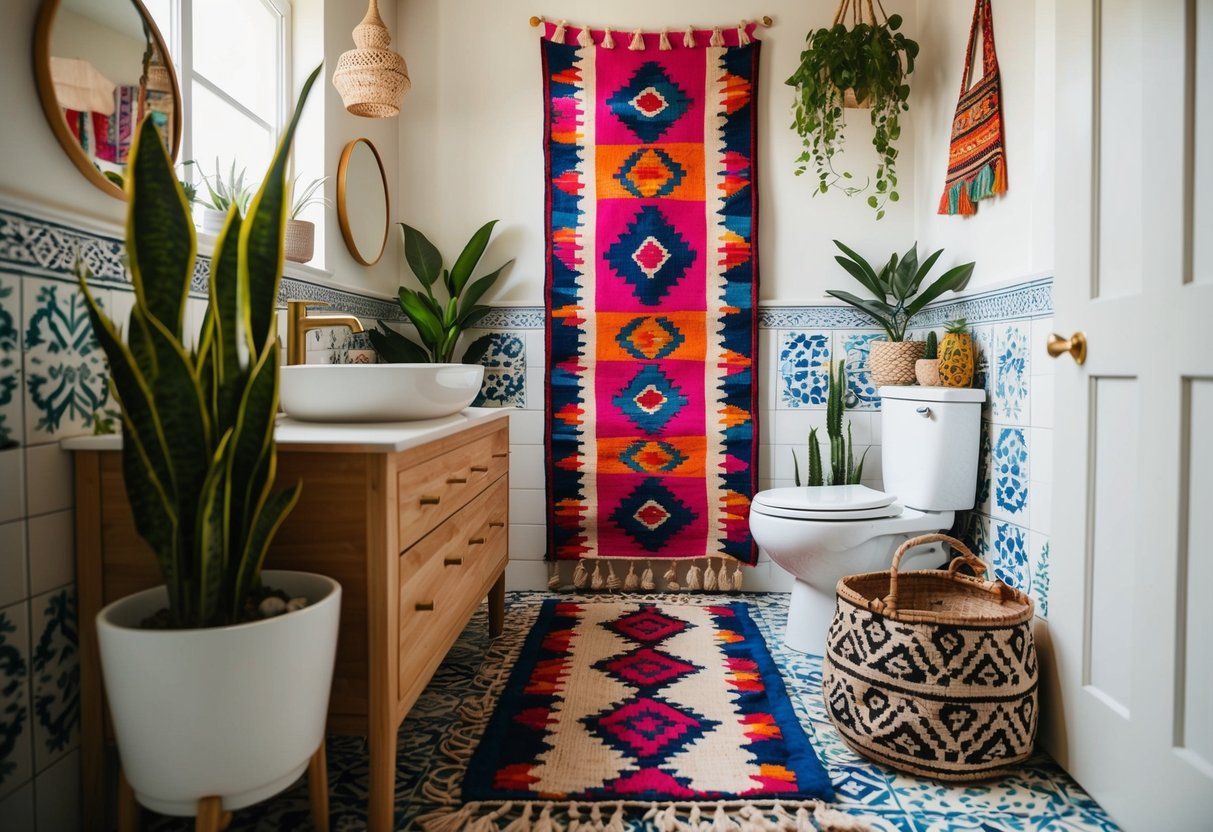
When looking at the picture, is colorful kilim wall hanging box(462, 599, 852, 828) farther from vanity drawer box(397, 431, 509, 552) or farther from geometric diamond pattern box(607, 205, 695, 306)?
geometric diamond pattern box(607, 205, 695, 306)

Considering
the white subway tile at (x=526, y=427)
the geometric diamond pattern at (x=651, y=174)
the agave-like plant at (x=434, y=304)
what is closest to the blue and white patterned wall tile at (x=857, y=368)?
the geometric diamond pattern at (x=651, y=174)

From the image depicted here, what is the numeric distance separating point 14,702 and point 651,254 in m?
2.12

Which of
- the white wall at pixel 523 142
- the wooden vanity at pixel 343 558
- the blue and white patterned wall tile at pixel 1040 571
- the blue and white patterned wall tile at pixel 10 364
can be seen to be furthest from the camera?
the white wall at pixel 523 142

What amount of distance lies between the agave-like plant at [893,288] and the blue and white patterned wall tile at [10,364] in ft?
7.09

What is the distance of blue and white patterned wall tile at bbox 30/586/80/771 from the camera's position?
116 centimetres

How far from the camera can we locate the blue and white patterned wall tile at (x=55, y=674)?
116 cm

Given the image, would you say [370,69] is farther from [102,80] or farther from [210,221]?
[102,80]

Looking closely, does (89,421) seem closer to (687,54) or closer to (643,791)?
(643,791)

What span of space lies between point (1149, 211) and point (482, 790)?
1.56 m

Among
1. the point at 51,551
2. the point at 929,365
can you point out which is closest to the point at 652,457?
the point at 929,365

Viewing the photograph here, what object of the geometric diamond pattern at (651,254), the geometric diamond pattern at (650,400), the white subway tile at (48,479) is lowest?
the white subway tile at (48,479)

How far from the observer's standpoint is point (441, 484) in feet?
4.84

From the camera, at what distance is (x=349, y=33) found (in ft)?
7.81

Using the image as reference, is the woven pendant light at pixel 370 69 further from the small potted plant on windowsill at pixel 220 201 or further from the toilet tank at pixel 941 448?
the toilet tank at pixel 941 448
